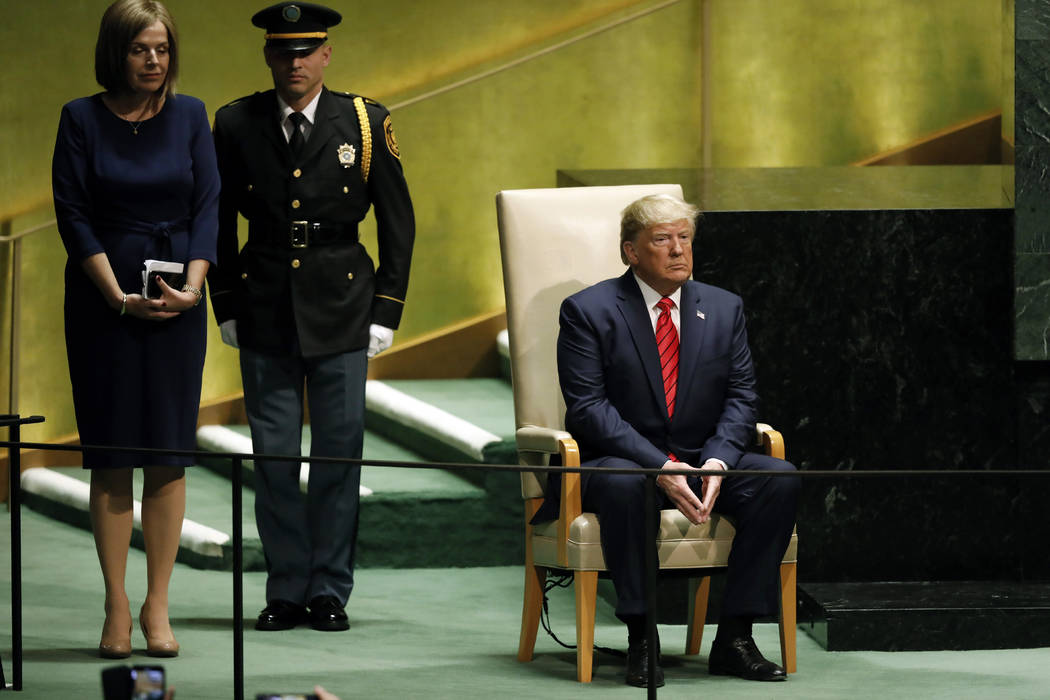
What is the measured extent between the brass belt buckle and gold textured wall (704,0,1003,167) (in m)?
2.91

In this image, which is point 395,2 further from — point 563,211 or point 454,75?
point 563,211

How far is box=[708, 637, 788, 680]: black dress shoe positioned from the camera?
368 centimetres

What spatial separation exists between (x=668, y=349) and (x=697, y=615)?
59 cm

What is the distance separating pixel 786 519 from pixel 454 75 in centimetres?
335

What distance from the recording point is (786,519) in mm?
3670

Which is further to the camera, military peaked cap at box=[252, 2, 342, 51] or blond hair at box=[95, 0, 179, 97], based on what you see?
military peaked cap at box=[252, 2, 342, 51]

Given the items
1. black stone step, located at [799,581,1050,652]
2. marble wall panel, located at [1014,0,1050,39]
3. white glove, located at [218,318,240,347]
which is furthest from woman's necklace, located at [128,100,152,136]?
marble wall panel, located at [1014,0,1050,39]

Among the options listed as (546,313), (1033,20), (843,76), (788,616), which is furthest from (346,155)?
(843,76)

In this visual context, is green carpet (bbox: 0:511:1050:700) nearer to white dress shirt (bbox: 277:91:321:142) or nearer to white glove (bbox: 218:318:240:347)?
white glove (bbox: 218:318:240:347)

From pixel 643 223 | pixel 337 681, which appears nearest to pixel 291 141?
pixel 643 223

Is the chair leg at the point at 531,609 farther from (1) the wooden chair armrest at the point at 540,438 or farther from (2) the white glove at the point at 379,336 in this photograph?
(2) the white glove at the point at 379,336

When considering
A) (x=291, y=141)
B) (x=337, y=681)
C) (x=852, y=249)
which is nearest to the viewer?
(x=337, y=681)

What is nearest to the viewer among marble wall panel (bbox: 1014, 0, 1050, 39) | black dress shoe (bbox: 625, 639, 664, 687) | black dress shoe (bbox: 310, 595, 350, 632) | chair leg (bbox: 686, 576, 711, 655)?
black dress shoe (bbox: 625, 639, 664, 687)

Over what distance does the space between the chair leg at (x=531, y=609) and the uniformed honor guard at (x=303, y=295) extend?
17.8 inches
